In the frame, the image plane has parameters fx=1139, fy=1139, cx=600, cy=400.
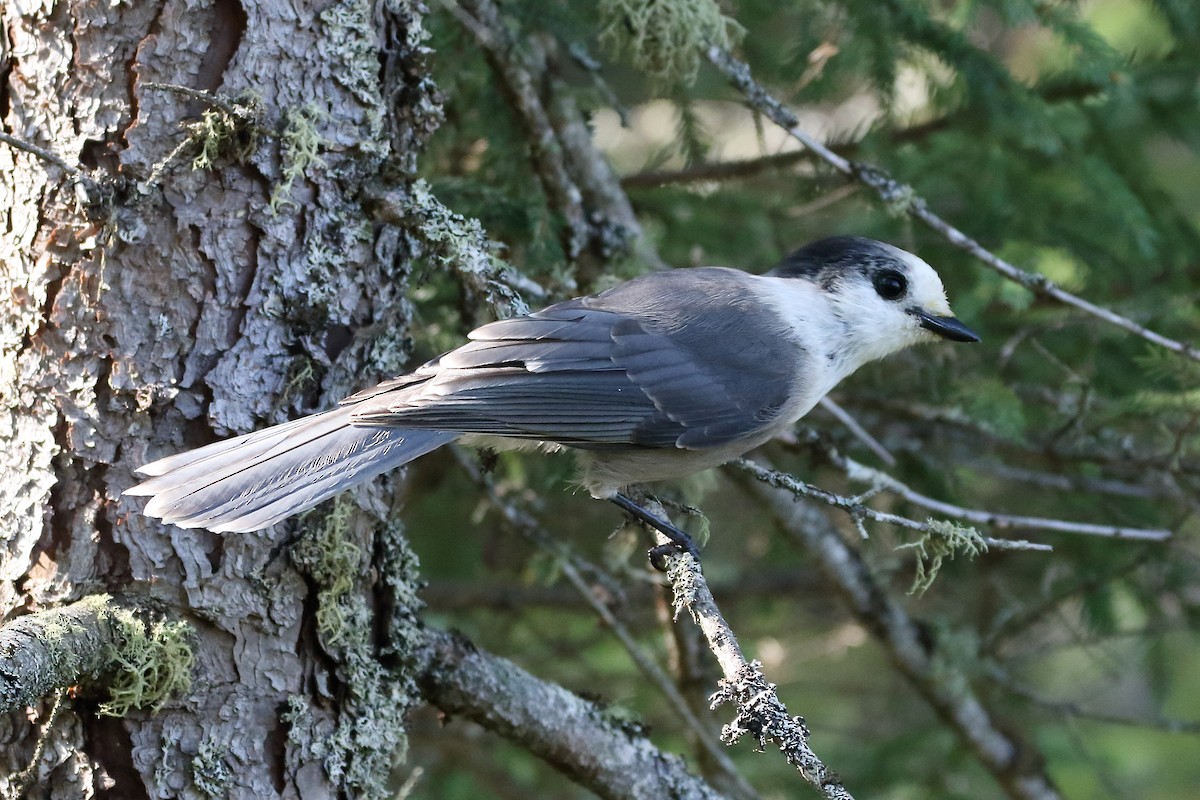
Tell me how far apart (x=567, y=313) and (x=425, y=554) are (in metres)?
2.11

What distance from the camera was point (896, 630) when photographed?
4016 millimetres

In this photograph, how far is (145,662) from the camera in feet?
7.52

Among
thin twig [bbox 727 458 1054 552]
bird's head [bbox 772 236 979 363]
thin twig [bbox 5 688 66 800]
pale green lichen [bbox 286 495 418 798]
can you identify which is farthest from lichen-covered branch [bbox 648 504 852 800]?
bird's head [bbox 772 236 979 363]

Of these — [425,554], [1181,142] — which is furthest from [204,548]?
[1181,142]

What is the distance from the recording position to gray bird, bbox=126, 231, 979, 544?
2467 millimetres

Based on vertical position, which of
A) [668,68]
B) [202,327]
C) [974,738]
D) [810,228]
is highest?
[668,68]

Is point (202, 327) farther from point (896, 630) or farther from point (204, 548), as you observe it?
point (896, 630)

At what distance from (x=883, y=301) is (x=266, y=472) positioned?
6.45 ft

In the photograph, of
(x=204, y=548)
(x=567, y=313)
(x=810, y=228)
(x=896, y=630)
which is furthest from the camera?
(x=810, y=228)

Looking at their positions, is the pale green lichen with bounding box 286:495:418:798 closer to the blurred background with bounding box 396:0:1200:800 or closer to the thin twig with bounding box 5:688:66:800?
the thin twig with bounding box 5:688:66:800

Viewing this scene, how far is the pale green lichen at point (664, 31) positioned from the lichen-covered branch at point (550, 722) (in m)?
1.78

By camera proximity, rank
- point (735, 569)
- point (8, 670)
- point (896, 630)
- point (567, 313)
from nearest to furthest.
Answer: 1. point (8, 670)
2. point (567, 313)
3. point (896, 630)
4. point (735, 569)

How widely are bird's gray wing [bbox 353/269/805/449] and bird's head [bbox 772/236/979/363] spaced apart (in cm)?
27

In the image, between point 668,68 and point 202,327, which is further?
point 668,68
